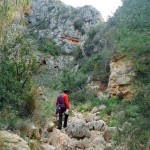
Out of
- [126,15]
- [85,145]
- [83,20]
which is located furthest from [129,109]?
[83,20]

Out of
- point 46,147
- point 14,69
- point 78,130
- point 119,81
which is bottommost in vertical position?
point 46,147

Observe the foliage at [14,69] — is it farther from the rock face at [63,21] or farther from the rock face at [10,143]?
the rock face at [63,21]

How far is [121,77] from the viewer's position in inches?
551

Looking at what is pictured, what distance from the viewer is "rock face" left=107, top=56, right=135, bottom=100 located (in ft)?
44.1

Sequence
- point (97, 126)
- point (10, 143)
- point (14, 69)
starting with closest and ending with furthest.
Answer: point (10, 143)
point (14, 69)
point (97, 126)

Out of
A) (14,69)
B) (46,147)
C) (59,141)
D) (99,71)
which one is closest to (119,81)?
(99,71)

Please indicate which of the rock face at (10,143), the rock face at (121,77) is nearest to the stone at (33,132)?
the rock face at (10,143)

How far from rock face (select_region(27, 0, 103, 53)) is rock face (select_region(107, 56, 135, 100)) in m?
14.4

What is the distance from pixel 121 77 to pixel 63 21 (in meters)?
17.9

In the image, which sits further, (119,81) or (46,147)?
(119,81)

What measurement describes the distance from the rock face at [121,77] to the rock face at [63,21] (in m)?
14.4

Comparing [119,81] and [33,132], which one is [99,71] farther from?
[33,132]

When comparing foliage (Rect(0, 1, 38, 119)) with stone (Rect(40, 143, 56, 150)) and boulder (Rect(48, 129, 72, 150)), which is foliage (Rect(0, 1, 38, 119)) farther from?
stone (Rect(40, 143, 56, 150))

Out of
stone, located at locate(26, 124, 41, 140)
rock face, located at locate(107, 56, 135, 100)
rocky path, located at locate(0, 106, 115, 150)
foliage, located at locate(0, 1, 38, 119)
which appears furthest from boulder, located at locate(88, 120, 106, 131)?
rock face, located at locate(107, 56, 135, 100)
